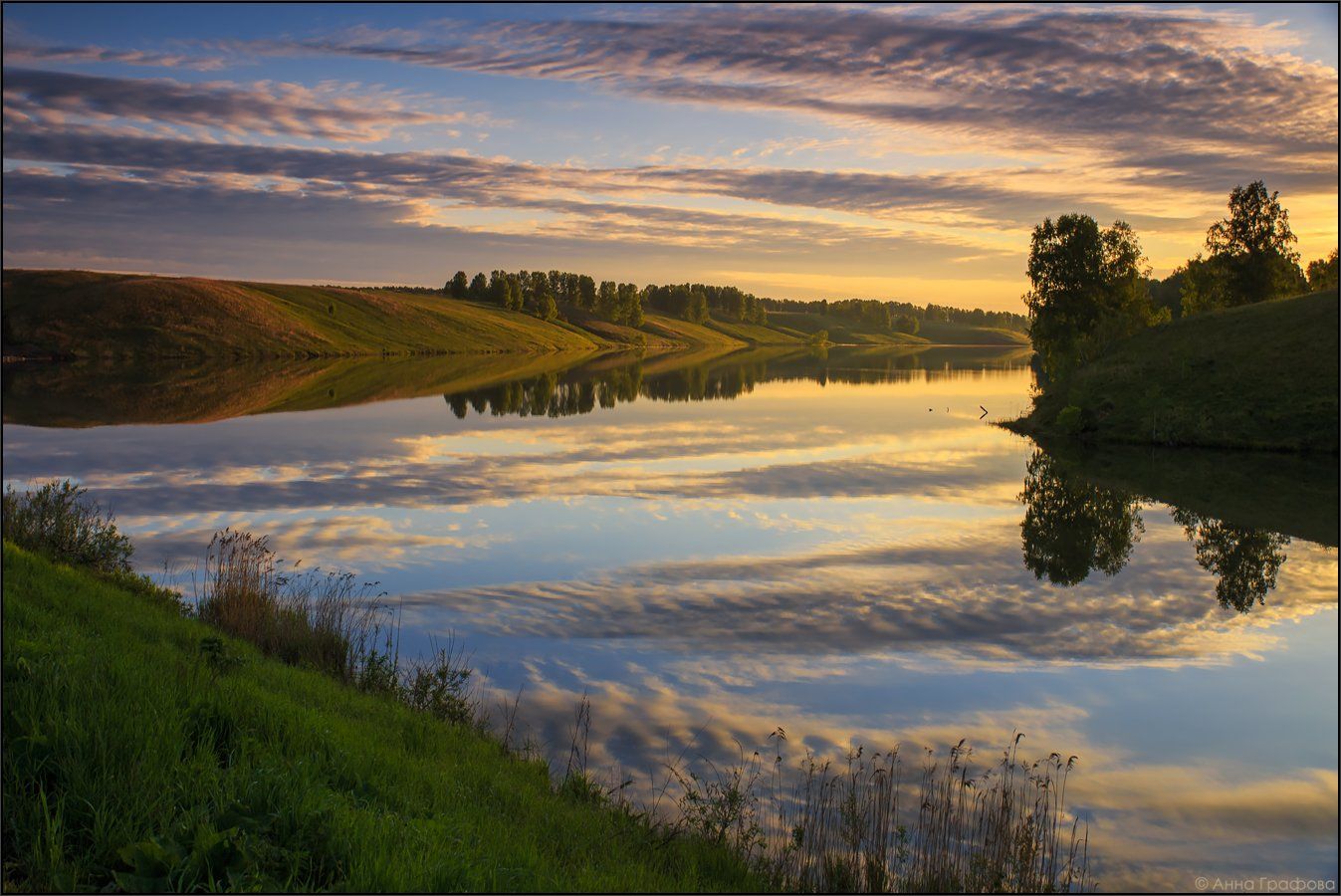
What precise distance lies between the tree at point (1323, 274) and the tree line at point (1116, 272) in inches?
194

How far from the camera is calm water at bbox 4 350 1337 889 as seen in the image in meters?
13.0

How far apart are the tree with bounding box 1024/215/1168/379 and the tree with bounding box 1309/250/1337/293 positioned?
55.9 ft

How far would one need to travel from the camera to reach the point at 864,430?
54312 mm

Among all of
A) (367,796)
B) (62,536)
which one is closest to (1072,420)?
(62,536)

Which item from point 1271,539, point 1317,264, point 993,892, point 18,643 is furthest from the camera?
point 1317,264

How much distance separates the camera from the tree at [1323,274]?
86188 mm

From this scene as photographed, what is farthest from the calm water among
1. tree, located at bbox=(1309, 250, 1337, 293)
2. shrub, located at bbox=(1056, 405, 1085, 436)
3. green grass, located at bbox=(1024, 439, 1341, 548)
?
tree, located at bbox=(1309, 250, 1337, 293)

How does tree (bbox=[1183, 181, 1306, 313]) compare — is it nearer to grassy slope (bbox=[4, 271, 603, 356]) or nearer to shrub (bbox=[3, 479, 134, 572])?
shrub (bbox=[3, 479, 134, 572])

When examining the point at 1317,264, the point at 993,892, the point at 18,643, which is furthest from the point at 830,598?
the point at 1317,264

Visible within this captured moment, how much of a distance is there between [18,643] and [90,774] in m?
3.28

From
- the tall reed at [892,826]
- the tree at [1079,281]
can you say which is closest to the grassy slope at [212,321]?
the tree at [1079,281]

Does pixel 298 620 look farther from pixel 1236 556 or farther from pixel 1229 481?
pixel 1229 481

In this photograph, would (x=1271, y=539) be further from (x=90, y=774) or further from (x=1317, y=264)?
(x=1317, y=264)

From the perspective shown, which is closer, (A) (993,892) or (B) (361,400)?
(A) (993,892)
